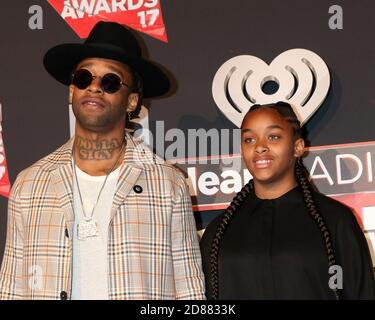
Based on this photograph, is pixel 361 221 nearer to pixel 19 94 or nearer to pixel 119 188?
pixel 119 188

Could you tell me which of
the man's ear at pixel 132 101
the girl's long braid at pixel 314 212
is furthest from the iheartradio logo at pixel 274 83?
the man's ear at pixel 132 101

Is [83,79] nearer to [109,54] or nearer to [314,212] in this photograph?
[109,54]

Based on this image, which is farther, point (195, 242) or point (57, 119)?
point (57, 119)

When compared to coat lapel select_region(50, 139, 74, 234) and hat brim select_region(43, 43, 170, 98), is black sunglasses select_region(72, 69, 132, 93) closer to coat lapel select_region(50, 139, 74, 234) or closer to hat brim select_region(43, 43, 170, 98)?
hat brim select_region(43, 43, 170, 98)

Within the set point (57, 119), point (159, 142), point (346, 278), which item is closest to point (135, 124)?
point (159, 142)

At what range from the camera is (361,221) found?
11.3ft

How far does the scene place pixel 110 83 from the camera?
2861 millimetres

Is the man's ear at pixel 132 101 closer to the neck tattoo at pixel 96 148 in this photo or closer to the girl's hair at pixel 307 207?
the neck tattoo at pixel 96 148

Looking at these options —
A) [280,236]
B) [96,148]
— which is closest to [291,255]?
[280,236]

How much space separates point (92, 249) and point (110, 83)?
69 centimetres

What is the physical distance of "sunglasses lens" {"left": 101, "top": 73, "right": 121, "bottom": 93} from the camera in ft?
9.36

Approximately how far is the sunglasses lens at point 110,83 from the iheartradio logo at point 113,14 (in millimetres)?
889

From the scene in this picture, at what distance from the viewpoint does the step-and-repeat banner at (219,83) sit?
348 centimetres

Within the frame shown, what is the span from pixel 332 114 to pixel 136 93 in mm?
1072
